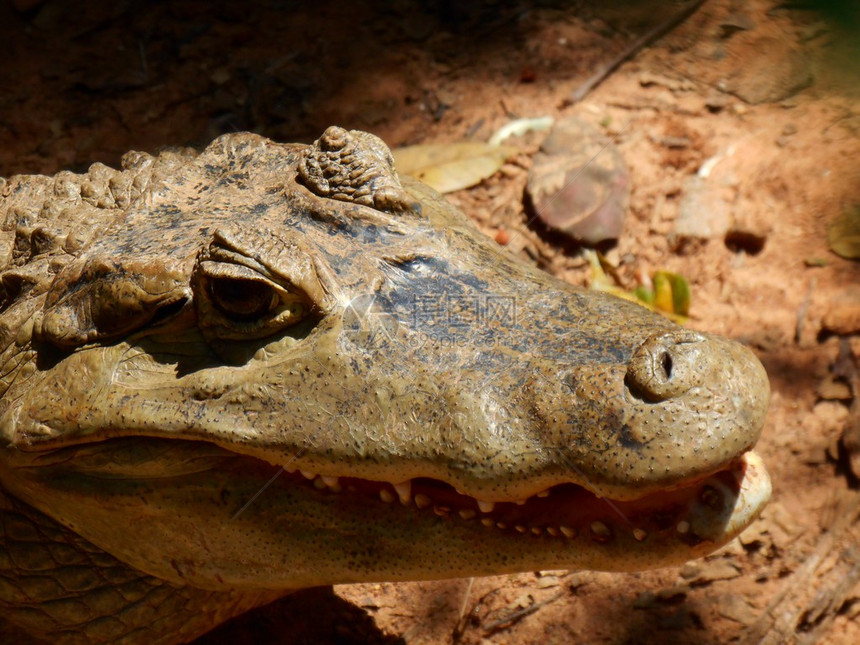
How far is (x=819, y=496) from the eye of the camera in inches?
119

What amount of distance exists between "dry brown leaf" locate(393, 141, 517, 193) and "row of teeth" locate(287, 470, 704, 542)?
216 centimetres

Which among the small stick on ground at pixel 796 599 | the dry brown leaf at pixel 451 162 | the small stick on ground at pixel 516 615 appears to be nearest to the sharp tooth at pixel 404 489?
the small stick on ground at pixel 516 615

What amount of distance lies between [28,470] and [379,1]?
353cm

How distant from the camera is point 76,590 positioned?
2422 mm

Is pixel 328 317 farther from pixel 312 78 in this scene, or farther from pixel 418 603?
pixel 312 78

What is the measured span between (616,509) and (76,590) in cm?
139

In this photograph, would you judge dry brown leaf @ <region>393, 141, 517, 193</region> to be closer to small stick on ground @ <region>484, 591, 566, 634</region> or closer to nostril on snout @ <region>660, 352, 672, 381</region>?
small stick on ground @ <region>484, 591, 566, 634</region>

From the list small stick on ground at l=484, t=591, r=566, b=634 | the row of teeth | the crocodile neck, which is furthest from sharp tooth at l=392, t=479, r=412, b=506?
small stick on ground at l=484, t=591, r=566, b=634

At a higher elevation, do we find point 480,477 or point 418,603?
point 480,477

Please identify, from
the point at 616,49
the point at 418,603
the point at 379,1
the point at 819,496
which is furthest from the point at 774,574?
the point at 379,1

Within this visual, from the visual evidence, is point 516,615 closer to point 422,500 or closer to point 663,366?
point 422,500

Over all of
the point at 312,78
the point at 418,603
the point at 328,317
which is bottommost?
the point at 418,603

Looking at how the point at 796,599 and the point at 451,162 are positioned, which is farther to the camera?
the point at 451,162

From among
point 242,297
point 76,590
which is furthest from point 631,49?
point 76,590
